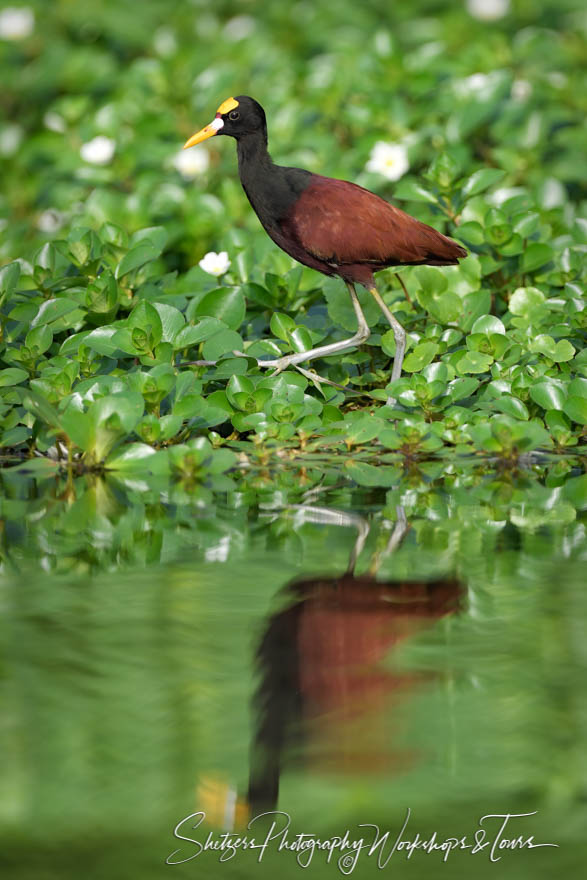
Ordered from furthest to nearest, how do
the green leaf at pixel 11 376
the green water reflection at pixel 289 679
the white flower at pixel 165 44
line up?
the white flower at pixel 165 44 < the green leaf at pixel 11 376 < the green water reflection at pixel 289 679

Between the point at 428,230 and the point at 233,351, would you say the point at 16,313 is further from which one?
the point at 428,230

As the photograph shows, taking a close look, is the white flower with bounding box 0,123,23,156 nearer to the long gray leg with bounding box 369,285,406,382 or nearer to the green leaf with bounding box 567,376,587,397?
the long gray leg with bounding box 369,285,406,382

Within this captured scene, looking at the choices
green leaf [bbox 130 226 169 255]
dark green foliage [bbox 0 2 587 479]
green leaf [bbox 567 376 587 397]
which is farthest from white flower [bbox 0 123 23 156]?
green leaf [bbox 567 376 587 397]

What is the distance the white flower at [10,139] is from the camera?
9.49 meters

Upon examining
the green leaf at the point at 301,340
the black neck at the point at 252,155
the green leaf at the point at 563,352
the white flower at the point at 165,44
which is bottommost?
the green leaf at the point at 563,352

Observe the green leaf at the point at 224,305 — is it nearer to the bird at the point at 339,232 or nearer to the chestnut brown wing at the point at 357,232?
the bird at the point at 339,232

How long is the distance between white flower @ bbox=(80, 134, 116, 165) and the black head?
9.20 ft

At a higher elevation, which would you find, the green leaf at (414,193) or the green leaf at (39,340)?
the green leaf at (414,193)

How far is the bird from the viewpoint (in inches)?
211

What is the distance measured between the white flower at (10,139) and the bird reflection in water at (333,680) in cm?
656

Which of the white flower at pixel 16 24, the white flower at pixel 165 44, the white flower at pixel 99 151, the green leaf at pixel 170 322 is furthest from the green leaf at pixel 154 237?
the white flower at pixel 16 24

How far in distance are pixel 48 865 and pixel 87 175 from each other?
663cm

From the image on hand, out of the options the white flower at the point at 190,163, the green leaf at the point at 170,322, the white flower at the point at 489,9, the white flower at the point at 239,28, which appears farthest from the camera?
the white flower at the point at 239,28

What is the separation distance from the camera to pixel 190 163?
841 centimetres
